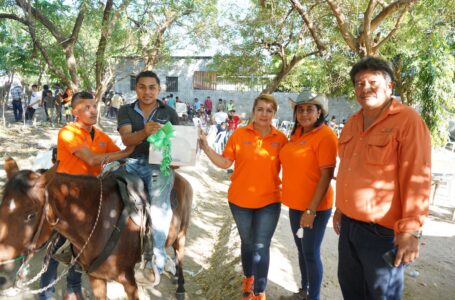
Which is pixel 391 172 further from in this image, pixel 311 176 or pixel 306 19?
pixel 306 19

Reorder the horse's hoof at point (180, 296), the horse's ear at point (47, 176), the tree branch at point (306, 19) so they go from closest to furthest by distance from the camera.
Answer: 1. the horse's ear at point (47, 176)
2. the horse's hoof at point (180, 296)
3. the tree branch at point (306, 19)

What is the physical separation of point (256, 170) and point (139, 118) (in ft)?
3.83

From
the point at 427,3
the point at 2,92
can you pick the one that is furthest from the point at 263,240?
the point at 2,92

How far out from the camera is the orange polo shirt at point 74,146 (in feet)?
9.61

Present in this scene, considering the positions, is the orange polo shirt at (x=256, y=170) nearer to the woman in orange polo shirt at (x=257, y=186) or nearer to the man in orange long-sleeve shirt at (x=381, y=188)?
the woman in orange polo shirt at (x=257, y=186)

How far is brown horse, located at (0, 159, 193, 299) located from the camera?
Result: 2102mm

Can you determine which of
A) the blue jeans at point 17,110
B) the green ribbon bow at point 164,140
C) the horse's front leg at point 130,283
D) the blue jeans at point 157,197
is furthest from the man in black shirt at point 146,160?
the blue jeans at point 17,110

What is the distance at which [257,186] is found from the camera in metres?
3.08

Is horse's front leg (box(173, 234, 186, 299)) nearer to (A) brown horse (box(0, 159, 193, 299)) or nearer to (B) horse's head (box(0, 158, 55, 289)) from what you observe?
(A) brown horse (box(0, 159, 193, 299))

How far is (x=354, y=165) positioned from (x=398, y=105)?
0.47 metres

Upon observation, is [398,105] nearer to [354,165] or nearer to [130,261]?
[354,165]

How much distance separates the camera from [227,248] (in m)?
5.34

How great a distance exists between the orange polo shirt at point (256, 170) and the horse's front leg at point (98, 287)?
4.39 ft

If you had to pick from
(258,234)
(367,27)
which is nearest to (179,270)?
(258,234)
